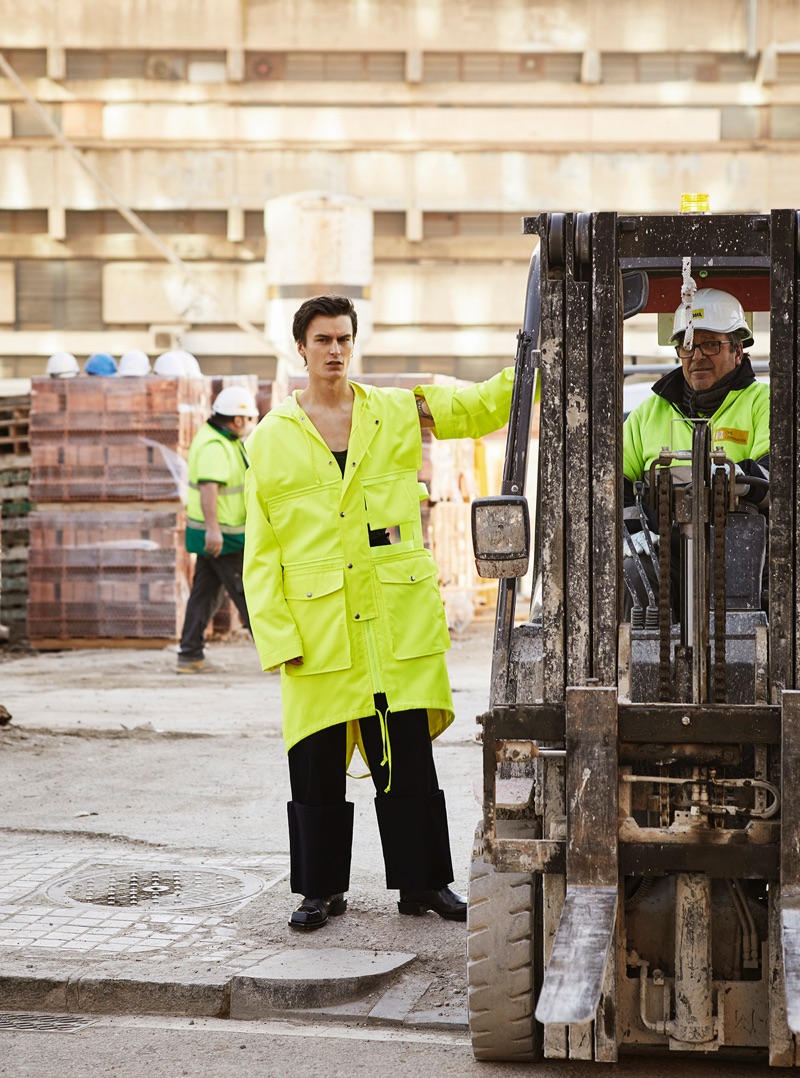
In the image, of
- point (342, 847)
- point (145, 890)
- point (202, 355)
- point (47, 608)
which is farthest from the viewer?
point (202, 355)

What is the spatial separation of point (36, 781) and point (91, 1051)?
416cm

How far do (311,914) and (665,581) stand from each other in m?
2.09

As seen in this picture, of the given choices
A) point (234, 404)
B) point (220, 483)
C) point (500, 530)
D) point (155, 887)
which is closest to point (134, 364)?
point (234, 404)

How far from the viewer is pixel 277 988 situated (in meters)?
4.94

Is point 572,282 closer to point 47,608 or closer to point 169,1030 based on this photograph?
point 169,1030

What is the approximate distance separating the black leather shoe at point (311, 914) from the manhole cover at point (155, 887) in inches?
18.1

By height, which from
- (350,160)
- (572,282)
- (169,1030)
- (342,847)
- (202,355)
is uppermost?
(350,160)

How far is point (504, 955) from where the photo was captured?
430cm

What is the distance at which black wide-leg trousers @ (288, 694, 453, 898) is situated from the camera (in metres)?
5.59

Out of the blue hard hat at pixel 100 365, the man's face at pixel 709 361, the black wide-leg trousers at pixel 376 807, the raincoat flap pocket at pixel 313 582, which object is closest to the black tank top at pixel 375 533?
the raincoat flap pocket at pixel 313 582

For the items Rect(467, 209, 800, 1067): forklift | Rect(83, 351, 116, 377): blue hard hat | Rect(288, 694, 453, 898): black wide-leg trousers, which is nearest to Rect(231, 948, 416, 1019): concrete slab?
Rect(288, 694, 453, 898): black wide-leg trousers

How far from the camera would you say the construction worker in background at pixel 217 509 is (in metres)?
13.1

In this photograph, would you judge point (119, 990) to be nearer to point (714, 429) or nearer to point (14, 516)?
point (714, 429)

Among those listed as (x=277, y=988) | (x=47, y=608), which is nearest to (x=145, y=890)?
(x=277, y=988)
